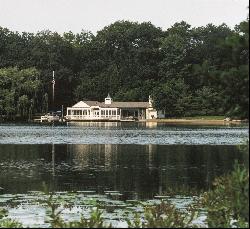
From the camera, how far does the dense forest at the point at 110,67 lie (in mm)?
130750

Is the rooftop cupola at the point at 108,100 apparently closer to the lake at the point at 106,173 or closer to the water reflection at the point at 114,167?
the lake at the point at 106,173

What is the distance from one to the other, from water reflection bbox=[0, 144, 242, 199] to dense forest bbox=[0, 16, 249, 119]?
6640 cm

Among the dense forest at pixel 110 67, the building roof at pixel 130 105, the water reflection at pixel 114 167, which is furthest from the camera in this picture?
the building roof at pixel 130 105

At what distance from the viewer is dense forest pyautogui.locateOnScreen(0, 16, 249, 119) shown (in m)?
131

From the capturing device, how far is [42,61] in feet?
484

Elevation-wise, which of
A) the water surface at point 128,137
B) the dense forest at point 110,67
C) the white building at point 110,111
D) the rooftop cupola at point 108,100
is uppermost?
the dense forest at point 110,67

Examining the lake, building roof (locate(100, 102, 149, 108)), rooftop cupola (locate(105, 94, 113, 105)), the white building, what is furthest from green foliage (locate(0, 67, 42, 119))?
the lake

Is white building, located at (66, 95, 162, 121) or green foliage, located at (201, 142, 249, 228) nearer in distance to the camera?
green foliage, located at (201, 142, 249, 228)

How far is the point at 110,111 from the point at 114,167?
106 m

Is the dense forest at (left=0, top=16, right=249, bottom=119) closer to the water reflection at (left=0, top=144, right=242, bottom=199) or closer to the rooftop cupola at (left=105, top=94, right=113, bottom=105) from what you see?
the rooftop cupola at (left=105, top=94, right=113, bottom=105)

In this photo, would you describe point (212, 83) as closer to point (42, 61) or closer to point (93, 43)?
point (42, 61)

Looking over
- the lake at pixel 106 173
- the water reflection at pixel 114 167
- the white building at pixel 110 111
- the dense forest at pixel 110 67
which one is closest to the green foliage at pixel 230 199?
the lake at pixel 106 173

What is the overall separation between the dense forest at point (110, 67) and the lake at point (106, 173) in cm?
6562

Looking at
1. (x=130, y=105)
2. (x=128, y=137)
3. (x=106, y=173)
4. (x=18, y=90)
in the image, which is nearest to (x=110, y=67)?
(x=130, y=105)
